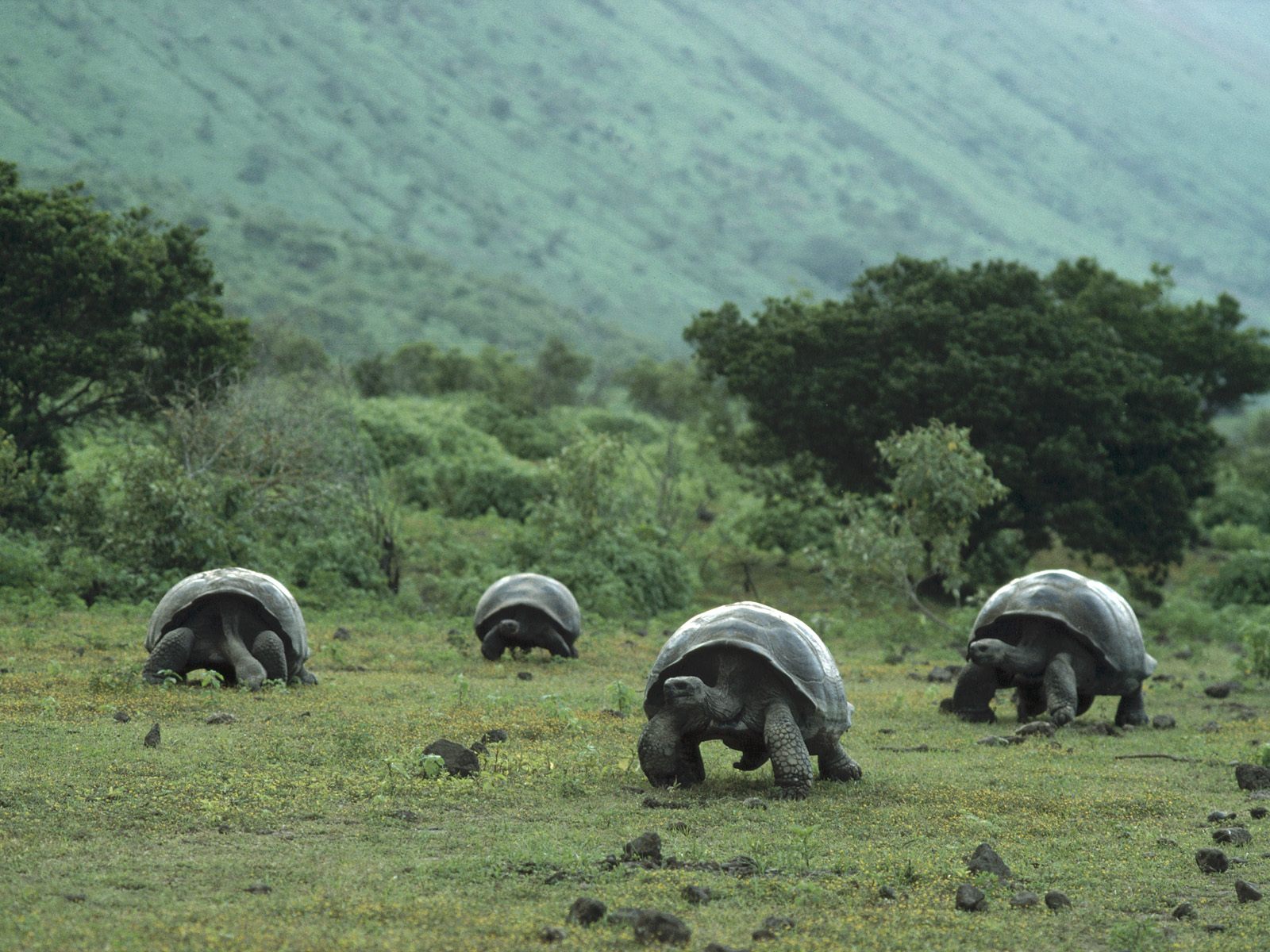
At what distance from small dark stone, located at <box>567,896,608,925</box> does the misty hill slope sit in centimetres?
6952

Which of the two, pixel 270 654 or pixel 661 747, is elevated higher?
pixel 661 747

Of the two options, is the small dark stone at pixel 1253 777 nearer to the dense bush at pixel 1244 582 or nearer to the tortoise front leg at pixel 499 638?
the tortoise front leg at pixel 499 638

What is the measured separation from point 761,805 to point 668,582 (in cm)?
1259

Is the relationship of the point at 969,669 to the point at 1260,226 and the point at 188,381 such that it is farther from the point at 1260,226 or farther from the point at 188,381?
the point at 1260,226

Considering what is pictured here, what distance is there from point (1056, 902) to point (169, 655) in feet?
22.6

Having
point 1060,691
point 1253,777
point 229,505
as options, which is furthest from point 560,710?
point 229,505

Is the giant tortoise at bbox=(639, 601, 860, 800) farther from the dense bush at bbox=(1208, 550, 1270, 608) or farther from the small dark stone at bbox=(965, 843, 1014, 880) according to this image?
the dense bush at bbox=(1208, 550, 1270, 608)

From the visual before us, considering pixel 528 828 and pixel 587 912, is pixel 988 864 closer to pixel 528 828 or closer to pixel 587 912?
pixel 587 912

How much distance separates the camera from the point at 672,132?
4956 inches

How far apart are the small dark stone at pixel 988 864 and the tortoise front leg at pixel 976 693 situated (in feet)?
17.6

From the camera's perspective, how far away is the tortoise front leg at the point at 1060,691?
10789mm

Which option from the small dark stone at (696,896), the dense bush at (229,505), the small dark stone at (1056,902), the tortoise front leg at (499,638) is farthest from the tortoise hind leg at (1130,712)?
the dense bush at (229,505)

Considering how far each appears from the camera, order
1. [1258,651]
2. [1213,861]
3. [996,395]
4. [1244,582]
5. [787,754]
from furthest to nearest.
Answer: [1244,582], [996,395], [1258,651], [787,754], [1213,861]

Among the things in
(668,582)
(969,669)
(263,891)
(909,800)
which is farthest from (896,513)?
(263,891)
